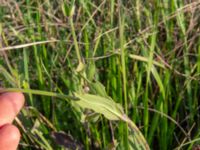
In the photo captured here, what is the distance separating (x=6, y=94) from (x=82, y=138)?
227 mm

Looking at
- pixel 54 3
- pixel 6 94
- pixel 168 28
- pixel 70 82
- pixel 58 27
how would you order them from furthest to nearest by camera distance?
pixel 54 3 < pixel 58 27 < pixel 168 28 < pixel 70 82 < pixel 6 94

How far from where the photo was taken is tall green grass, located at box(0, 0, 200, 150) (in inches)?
33.6

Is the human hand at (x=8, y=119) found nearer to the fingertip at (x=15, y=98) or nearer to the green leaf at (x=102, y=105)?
the fingertip at (x=15, y=98)

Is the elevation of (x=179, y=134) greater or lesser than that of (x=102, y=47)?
lesser

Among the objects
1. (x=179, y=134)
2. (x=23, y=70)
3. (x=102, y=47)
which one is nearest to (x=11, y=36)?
(x=23, y=70)

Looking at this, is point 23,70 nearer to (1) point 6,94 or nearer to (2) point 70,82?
(2) point 70,82

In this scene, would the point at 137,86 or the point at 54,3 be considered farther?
the point at 54,3

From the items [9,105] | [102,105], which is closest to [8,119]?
[9,105]

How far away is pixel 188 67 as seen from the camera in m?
0.96

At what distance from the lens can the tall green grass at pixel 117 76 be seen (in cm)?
85

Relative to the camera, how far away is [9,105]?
2.36ft

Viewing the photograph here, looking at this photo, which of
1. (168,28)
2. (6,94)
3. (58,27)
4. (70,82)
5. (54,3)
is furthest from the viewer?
(54,3)

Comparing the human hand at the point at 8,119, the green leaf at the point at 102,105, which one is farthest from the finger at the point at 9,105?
the green leaf at the point at 102,105

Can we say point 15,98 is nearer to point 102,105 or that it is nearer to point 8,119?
point 8,119
